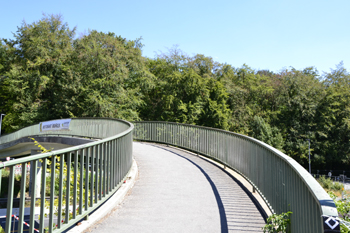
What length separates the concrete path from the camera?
4582mm

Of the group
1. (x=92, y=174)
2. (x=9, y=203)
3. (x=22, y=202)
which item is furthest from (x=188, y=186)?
(x=9, y=203)

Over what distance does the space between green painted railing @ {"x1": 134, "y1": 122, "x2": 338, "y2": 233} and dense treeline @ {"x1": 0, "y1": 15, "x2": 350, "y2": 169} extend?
70.7 ft

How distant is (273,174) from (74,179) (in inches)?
120

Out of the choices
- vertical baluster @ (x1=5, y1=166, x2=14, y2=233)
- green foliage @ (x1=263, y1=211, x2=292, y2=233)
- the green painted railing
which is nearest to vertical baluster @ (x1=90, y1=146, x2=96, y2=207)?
vertical baluster @ (x1=5, y1=166, x2=14, y2=233)

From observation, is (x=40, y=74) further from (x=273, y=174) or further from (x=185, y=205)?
(x=273, y=174)

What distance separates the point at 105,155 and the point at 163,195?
5.83 ft

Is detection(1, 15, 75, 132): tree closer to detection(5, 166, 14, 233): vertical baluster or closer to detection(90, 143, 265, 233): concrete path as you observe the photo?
detection(90, 143, 265, 233): concrete path

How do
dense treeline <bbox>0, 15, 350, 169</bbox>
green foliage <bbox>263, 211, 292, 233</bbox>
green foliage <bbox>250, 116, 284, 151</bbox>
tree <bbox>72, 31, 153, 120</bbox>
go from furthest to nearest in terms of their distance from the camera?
green foliage <bbox>250, 116, 284, 151</bbox> → dense treeline <bbox>0, 15, 350, 169</bbox> → tree <bbox>72, 31, 153, 120</bbox> → green foliage <bbox>263, 211, 292, 233</bbox>

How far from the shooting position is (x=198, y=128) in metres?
11.9

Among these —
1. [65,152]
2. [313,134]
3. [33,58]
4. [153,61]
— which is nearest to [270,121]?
[313,134]

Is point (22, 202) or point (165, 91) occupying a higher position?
point (165, 91)

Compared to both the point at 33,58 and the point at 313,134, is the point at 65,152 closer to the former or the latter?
the point at 33,58

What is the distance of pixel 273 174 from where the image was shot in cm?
480

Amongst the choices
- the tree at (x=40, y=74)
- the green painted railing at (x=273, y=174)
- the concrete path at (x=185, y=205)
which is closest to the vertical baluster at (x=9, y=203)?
the concrete path at (x=185, y=205)
